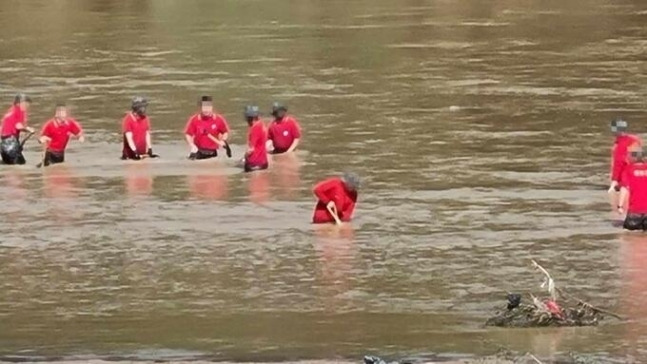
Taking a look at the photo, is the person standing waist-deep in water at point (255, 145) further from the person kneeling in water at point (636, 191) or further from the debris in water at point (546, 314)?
the debris in water at point (546, 314)

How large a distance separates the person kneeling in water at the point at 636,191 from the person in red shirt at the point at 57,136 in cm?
1068

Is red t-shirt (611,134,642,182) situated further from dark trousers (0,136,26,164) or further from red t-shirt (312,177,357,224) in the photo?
dark trousers (0,136,26,164)

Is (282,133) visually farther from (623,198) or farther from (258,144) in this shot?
(623,198)

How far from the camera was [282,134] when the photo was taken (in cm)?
3105

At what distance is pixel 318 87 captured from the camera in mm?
40844

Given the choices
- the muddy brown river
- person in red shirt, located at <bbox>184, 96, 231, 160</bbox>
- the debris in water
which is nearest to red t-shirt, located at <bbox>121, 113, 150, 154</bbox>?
the muddy brown river

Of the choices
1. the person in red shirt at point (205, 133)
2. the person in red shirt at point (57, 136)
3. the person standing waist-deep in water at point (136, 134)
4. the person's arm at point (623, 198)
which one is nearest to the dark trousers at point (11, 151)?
the person in red shirt at point (57, 136)

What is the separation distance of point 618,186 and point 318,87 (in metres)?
15.7

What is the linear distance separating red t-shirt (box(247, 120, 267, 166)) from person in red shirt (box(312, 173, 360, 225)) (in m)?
4.43

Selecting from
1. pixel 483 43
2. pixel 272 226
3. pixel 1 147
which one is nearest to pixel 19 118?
pixel 1 147

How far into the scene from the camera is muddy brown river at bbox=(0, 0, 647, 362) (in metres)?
18.2

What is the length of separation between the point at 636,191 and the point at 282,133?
31.5ft

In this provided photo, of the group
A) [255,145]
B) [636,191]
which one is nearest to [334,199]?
[636,191]

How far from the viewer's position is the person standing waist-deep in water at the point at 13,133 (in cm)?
3000
